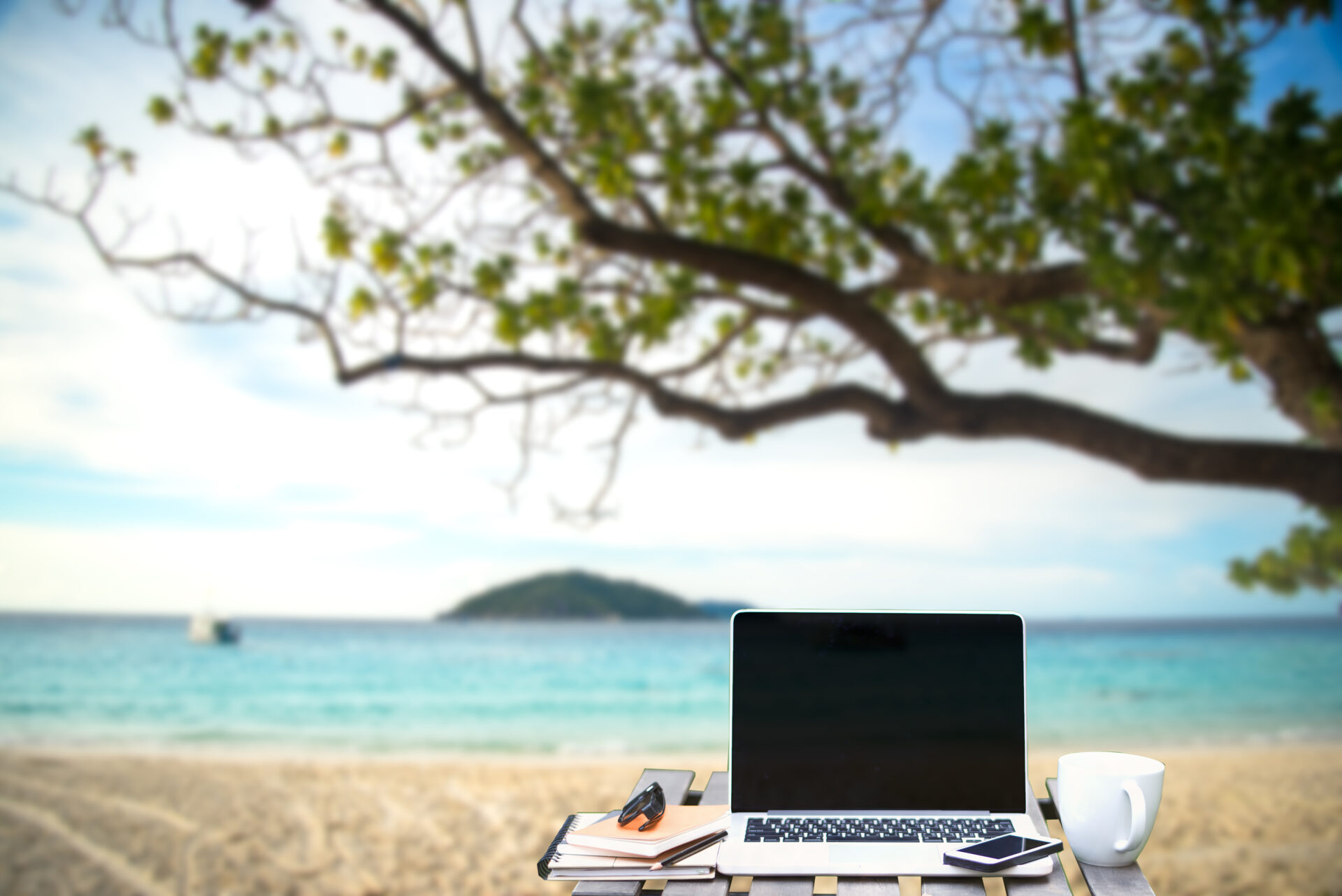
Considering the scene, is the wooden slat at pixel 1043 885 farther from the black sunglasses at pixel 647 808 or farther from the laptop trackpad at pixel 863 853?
the black sunglasses at pixel 647 808

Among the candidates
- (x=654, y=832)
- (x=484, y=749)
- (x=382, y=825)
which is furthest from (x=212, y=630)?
(x=654, y=832)

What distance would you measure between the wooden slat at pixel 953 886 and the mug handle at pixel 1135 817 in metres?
0.18

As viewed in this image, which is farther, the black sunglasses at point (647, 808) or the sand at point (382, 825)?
the sand at point (382, 825)

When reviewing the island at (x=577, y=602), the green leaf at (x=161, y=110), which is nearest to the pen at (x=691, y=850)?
the green leaf at (x=161, y=110)

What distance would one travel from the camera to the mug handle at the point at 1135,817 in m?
1.08

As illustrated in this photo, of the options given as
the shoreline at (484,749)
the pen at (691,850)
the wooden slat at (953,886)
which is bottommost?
the shoreline at (484,749)

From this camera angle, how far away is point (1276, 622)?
828 centimetres

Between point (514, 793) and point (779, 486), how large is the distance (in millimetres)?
3146

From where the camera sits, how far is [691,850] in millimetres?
1085

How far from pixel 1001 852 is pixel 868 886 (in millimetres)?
156

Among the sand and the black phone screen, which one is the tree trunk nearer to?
the sand

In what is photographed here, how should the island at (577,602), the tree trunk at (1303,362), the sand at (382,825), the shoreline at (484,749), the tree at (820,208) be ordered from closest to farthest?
the tree at (820,208) → the tree trunk at (1303,362) → the sand at (382,825) → the shoreline at (484,749) → the island at (577,602)

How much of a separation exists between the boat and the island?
1979 mm

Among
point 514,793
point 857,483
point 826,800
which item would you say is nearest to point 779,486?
point 857,483
